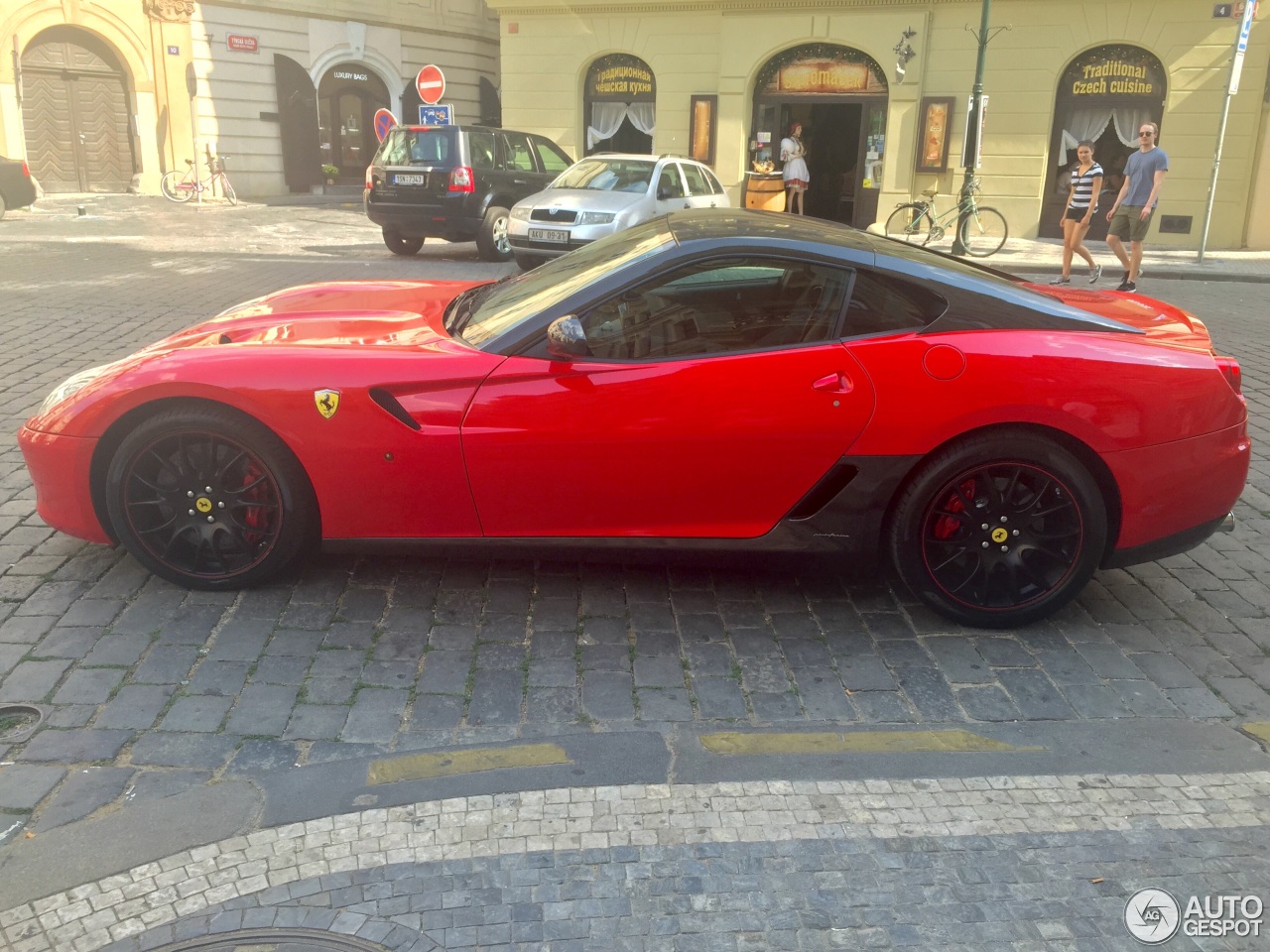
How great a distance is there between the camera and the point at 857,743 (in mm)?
3174

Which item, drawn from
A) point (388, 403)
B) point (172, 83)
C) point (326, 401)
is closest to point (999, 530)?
point (388, 403)

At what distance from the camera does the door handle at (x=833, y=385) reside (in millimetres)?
3648

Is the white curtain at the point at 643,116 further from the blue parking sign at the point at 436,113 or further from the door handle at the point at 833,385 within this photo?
the door handle at the point at 833,385

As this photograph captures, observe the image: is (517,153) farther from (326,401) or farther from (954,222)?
(326,401)

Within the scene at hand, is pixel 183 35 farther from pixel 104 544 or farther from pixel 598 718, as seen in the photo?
pixel 598 718

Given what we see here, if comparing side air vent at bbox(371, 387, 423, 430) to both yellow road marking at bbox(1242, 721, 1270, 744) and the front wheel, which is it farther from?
the front wheel

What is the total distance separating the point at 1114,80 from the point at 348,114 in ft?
63.9

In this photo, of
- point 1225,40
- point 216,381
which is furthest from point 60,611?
point 1225,40

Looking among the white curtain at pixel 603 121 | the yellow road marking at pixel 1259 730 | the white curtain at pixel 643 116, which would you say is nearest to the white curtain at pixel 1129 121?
the white curtain at pixel 643 116

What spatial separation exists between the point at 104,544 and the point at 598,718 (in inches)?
88.2

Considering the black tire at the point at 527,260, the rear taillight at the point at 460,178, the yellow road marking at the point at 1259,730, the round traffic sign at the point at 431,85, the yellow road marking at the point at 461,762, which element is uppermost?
the round traffic sign at the point at 431,85

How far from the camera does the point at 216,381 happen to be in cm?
375

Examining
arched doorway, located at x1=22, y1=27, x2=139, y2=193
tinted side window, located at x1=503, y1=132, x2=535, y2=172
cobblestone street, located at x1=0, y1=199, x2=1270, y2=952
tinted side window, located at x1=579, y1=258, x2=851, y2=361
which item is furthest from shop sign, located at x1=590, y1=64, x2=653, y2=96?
tinted side window, located at x1=579, y1=258, x2=851, y2=361

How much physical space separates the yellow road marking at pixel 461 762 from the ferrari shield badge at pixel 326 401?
1.27m
